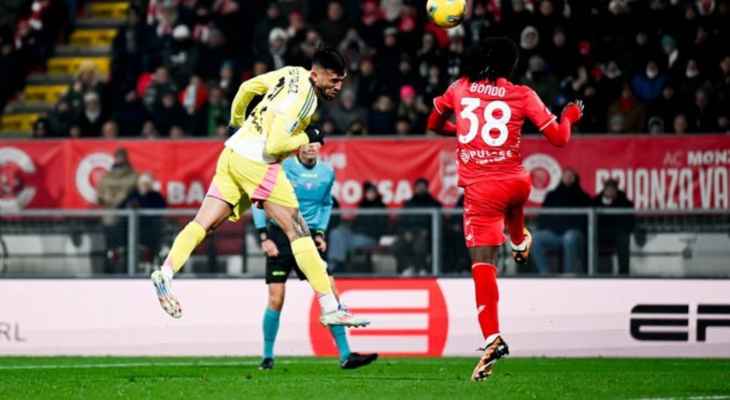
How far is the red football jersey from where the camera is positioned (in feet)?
41.9

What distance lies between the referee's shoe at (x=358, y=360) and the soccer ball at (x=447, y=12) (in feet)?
10.1

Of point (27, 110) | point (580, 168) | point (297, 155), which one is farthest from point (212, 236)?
point (27, 110)

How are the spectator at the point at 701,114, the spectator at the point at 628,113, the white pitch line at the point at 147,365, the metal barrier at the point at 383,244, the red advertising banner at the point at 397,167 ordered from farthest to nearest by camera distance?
the spectator at the point at 628,113, the spectator at the point at 701,114, the red advertising banner at the point at 397,167, the metal barrier at the point at 383,244, the white pitch line at the point at 147,365

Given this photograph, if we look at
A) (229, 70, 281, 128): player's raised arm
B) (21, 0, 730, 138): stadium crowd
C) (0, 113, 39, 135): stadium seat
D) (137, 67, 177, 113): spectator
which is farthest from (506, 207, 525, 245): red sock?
(0, 113, 39, 135): stadium seat

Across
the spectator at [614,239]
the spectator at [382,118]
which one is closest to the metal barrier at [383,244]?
the spectator at [614,239]

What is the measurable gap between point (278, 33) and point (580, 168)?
6.51 meters

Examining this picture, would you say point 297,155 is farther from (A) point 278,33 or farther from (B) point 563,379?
(A) point 278,33

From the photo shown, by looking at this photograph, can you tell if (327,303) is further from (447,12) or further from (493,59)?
(447,12)

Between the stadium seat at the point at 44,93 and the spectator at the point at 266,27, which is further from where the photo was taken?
the stadium seat at the point at 44,93

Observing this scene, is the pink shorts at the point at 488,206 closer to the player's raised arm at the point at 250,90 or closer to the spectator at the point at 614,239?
the player's raised arm at the point at 250,90

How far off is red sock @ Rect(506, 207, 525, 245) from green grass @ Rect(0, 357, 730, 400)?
114 cm

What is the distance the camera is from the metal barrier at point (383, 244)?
18.6 metres

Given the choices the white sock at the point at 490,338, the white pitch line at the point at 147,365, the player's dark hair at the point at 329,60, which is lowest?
the white pitch line at the point at 147,365

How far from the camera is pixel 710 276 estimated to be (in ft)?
60.3
